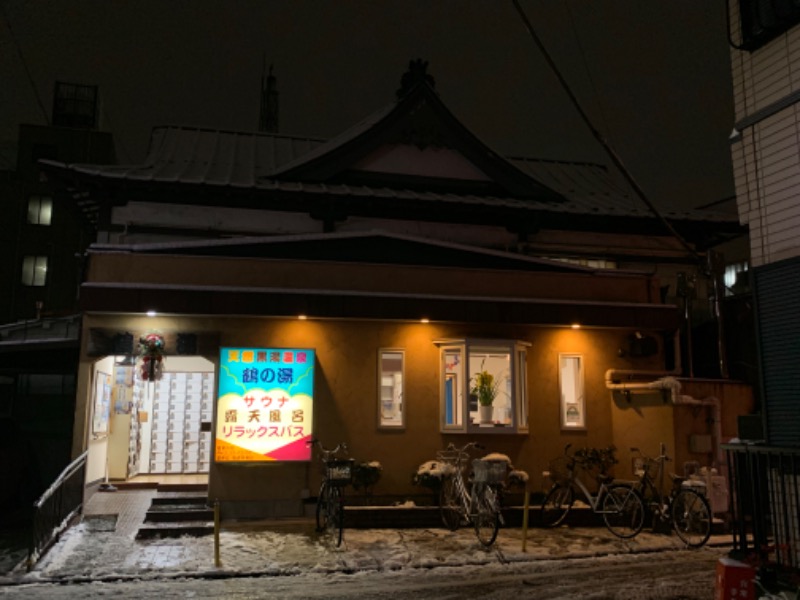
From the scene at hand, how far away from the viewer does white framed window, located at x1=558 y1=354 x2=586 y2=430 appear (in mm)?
13719

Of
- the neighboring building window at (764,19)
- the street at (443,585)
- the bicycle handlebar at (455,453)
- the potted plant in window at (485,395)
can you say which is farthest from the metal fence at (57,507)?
the neighboring building window at (764,19)

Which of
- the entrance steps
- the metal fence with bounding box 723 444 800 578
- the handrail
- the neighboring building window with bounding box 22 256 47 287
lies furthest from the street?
the neighboring building window with bounding box 22 256 47 287

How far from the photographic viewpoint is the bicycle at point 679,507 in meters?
11.3

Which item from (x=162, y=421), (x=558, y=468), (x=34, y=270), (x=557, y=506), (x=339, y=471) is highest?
(x=34, y=270)

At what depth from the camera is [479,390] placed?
13.4m

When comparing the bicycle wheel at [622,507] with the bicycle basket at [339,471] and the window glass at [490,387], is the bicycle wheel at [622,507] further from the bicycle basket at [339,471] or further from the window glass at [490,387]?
the bicycle basket at [339,471]

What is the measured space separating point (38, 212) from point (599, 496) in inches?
1381

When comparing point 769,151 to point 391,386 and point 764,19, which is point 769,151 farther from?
point 391,386

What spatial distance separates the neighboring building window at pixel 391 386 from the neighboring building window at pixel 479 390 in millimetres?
818

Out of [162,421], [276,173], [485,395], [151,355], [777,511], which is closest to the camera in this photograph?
[777,511]

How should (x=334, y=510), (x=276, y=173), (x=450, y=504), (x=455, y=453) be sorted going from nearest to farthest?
(x=334, y=510) < (x=450, y=504) < (x=455, y=453) < (x=276, y=173)

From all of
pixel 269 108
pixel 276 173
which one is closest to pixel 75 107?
pixel 269 108

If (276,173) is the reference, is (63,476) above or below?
below

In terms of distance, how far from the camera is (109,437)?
14.9 metres
